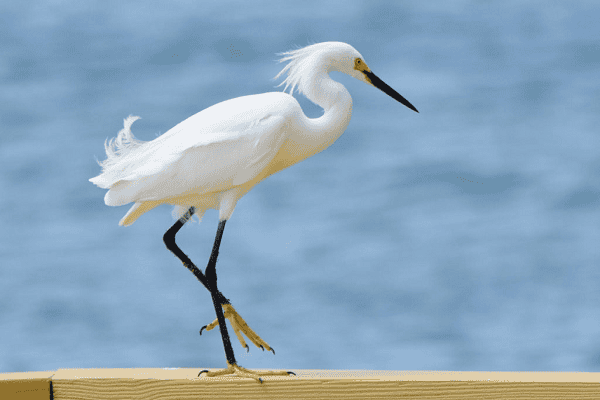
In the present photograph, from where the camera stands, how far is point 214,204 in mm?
2312

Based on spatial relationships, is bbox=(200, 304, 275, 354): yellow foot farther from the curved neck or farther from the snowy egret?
the curved neck

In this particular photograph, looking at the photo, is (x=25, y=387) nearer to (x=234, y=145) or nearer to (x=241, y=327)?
(x=241, y=327)

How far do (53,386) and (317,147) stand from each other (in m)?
1.04

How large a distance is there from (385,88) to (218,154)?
58 cm

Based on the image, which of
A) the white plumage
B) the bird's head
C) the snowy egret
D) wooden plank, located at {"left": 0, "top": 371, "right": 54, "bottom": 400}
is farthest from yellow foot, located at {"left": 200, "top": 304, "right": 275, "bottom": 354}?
the bird's head

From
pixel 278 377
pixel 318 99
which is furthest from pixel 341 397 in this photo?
pixel 318 99

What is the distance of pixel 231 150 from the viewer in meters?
2.20

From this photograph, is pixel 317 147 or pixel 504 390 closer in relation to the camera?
pixel 504 390

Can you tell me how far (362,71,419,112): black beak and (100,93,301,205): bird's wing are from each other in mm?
264

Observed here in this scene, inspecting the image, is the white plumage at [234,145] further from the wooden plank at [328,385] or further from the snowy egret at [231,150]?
the wooden plank at [328,385]

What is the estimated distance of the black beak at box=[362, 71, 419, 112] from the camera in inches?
92.0

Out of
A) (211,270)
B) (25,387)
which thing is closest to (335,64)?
(211,270)

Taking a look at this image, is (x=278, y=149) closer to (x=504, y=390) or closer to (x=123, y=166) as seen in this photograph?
(x=123, y=166)

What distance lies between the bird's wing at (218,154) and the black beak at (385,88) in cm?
26
